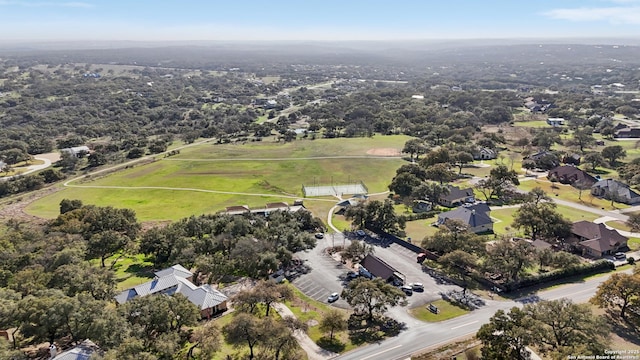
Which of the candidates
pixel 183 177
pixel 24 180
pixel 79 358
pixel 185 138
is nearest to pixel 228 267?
pixel 79 358

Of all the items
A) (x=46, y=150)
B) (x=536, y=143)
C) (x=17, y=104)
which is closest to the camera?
(x=536, y=143)

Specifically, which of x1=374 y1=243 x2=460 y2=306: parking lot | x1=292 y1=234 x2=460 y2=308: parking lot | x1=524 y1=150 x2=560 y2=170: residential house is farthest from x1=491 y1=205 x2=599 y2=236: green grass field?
x1=524 y1=150 x2=560 y2=170: residential house

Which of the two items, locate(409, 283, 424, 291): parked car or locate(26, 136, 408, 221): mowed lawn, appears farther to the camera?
locate(26, 136, 408, 221): mowed lawn

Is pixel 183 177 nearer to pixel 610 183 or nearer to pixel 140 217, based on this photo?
pixel 140 217

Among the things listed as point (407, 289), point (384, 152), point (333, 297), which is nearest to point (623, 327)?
point (407, 289)

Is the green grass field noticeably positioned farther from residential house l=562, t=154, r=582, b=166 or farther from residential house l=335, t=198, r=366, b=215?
residential house l=562, t=154, r=582, b=166

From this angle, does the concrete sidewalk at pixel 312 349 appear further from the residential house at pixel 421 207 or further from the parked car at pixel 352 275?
the residential house at pixel 421 207
